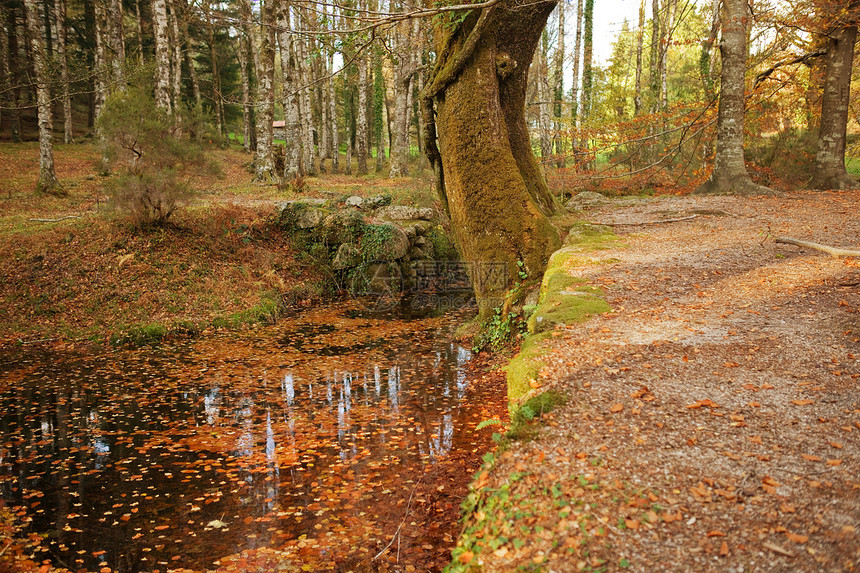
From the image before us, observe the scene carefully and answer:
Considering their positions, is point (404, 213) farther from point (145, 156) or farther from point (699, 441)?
point (699, 441)

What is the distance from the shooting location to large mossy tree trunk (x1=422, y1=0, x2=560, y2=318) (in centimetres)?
789

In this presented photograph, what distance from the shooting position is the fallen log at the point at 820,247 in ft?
19.4

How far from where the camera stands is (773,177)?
15.4 m

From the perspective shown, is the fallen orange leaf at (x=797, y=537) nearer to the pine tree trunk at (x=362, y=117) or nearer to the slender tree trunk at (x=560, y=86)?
the slender tree trunk at (x=560, y=86)

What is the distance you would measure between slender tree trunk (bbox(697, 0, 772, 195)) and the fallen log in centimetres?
572

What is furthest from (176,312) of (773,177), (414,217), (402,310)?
(773,177)

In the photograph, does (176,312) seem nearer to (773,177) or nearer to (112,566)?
(112,566)

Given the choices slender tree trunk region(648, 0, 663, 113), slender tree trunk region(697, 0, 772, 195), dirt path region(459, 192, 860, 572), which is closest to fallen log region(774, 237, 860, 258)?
dirt path region(459, 192, 860, 572)

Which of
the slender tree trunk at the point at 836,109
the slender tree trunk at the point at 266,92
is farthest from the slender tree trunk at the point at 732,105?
the slender tree trunk at the point at 266,92

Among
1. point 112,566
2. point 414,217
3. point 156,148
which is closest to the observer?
point 112,566

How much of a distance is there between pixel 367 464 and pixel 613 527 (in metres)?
3.10

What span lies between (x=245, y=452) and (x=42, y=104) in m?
12.6

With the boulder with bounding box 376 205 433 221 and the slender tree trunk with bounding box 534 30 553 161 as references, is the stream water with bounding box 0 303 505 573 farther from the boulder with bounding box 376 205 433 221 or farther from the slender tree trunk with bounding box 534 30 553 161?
the slender tree trunk with bounding box 534 30 553 161

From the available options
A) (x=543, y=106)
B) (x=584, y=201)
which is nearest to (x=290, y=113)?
(x=584, y=201)
